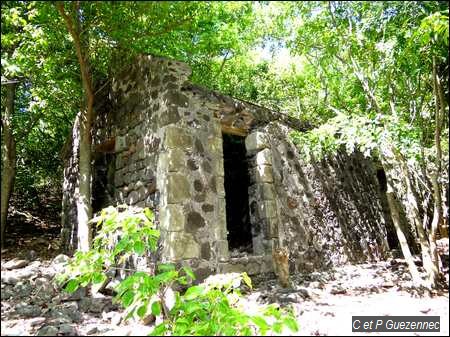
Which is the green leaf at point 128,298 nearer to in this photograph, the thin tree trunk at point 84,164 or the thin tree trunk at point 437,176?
the thin tree trunk at point 84,164

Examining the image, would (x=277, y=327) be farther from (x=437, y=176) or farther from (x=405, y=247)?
(x=405, y=247)

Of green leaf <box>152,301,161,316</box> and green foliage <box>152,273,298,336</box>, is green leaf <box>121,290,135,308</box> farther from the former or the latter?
green foliage <box>152,273,298,336</box>

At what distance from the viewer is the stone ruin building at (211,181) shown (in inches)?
167

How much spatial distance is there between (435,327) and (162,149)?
3.16 meters

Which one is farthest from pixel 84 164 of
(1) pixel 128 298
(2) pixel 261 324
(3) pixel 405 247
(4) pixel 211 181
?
(3) pixel 405 247

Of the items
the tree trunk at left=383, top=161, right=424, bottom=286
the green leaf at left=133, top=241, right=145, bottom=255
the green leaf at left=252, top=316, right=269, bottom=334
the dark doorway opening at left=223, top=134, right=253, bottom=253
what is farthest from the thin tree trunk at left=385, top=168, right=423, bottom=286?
the dark doorway opening at left=223, top=134, right=253, bottom=253

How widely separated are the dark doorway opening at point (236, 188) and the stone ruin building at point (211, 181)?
0.05 meters

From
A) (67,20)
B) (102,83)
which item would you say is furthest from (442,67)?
(102,83)

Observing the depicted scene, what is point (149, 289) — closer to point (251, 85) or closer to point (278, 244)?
point (278, 244)

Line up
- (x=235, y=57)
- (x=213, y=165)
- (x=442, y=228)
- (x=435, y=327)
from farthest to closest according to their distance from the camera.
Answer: (x=235, y=57)
(x=213, y=165)
(x=442, y=228)
(x=435, y=327)

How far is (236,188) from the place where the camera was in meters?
7.23

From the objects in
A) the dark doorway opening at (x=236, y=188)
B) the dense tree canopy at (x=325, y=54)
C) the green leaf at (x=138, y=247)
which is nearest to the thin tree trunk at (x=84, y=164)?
the dense tree canopy at (x=325, y=54)

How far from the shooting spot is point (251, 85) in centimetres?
921

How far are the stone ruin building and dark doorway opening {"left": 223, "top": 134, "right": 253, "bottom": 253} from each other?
0.15ft
